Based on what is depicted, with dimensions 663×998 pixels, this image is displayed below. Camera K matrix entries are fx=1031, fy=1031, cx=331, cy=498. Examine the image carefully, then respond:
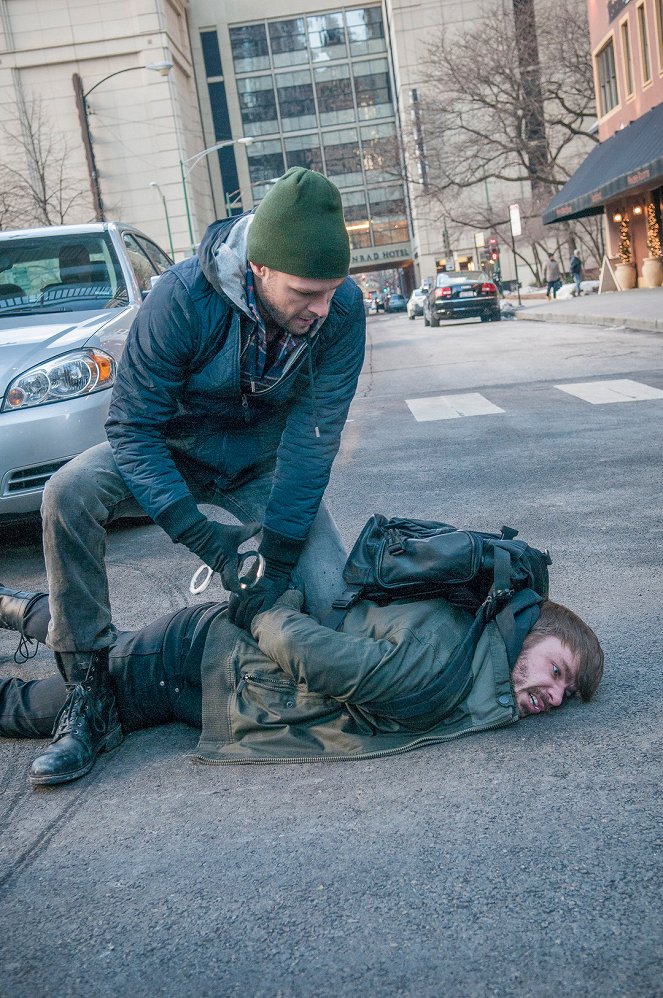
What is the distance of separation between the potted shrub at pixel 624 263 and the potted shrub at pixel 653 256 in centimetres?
103

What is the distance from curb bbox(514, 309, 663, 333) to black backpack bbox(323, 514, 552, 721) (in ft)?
50.8

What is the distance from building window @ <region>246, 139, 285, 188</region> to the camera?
86.1 m

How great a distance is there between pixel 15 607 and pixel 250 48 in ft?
297

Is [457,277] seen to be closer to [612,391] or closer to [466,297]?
[466,297]

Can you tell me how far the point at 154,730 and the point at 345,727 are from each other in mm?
727

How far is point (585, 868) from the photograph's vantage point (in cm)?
233

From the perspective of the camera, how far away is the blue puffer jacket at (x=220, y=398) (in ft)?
10.4

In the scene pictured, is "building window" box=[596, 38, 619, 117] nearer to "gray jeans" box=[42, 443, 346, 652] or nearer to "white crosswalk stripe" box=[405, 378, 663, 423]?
"white crosswalk stripe" box=[405, 378, 663, 423]

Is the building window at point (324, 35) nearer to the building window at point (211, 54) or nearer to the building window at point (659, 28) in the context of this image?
the building window at point (211, 54)

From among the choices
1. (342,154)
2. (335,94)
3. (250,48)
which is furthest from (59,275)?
(250,48)

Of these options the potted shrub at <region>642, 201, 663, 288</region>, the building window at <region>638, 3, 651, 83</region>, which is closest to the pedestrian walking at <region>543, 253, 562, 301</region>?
the potted shrub at <region>642, 201, 663, 288</region>

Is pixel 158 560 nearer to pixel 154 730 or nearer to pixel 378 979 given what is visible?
pixel 154 730

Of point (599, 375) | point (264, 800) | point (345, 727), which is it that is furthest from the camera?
point (599, 375)

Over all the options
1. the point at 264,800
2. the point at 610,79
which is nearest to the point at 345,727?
the point at 264,800
